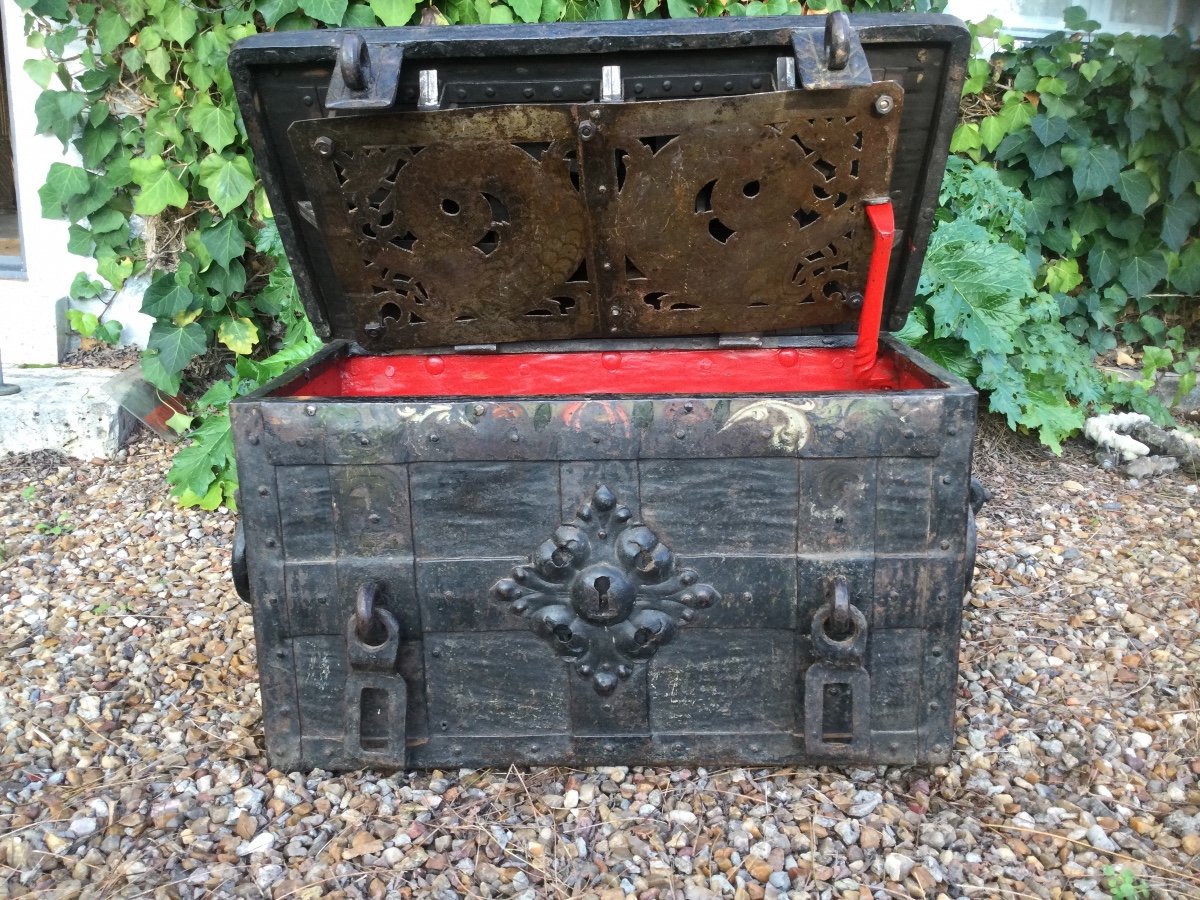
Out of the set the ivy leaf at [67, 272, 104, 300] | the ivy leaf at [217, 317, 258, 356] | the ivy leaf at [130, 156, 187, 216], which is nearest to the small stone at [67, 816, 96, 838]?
the ivy leaf at [217, 317, 258, 356]

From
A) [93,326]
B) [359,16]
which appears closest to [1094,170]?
[359,16]

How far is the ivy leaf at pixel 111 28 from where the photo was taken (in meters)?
3.42

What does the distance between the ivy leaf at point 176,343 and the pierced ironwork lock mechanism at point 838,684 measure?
9.24 ft

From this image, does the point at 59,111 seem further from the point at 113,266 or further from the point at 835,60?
the point at 835,60

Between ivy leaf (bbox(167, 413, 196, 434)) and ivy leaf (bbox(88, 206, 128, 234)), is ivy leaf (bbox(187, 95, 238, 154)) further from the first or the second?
ivy leaf (bbox(167, 413, 196, 434))

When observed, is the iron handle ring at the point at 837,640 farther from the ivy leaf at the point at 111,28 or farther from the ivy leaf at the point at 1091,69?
the ivy leaf at the point at 111,28

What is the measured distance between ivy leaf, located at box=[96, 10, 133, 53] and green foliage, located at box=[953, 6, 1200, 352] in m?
3.19

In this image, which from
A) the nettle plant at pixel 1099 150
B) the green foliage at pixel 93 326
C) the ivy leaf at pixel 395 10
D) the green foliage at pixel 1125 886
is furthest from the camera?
the green foliage at pixel 93 326

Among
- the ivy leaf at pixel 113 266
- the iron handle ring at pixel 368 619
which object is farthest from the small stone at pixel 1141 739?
the ivy leaf at pixel 113 266

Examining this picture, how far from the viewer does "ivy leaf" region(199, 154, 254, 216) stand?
3.44m

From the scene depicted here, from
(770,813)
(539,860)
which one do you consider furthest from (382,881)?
→ (770,813)

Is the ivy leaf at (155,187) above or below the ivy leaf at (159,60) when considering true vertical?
below

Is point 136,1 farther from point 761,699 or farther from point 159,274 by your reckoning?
point 761,699

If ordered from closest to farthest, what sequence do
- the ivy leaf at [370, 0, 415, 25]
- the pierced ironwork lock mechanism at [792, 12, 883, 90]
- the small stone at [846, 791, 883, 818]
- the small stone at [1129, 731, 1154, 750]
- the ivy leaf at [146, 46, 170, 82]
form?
the pierced ironwork lock mechanism at [792, 12, 883, 90], the small stone at [846, 791, 883, 818], the small stone at [1129, 731, 1154, 750], the ivy leaf at [370, 0, 415, 25], the ivy leaf at [146, 46, 170, 82]
